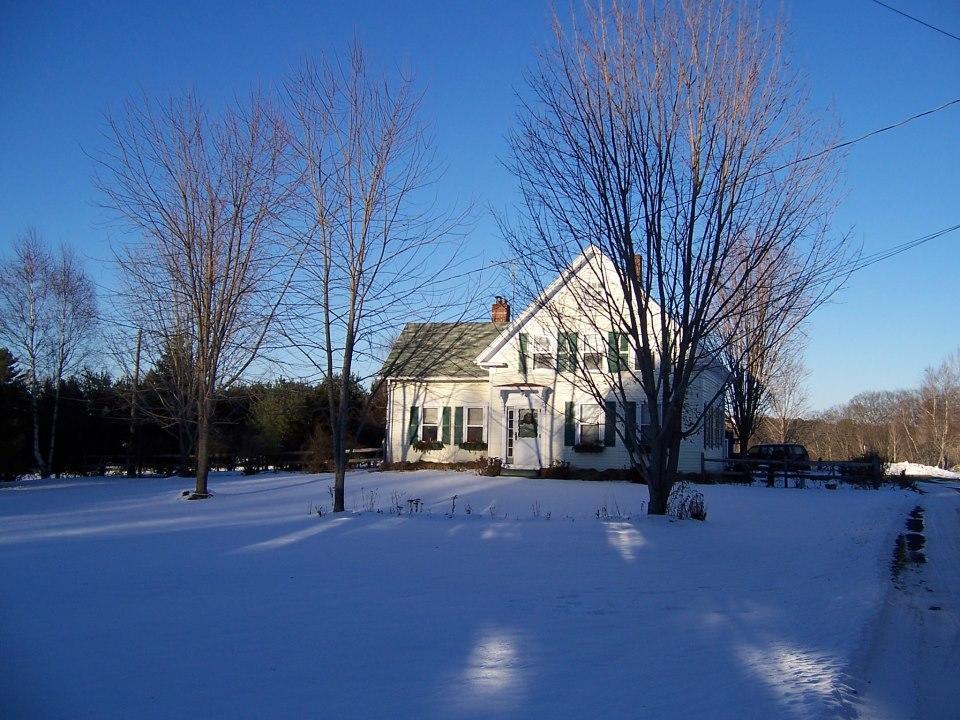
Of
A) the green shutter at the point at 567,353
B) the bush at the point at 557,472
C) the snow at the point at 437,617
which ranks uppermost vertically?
the green shutter at the point at 567,353

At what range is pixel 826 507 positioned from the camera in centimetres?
1725

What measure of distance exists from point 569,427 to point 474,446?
376 cm

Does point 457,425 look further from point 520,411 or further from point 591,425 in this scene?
point 591,425

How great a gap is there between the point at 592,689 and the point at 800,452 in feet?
88.5

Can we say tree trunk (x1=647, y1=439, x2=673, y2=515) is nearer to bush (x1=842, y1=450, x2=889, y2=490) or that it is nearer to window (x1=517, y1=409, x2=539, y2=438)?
window (x1=517, y1=409, x2=539, y2=438)

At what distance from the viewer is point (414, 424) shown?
93.3ft

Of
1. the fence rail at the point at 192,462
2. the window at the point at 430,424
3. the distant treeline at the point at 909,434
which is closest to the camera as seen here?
the window at the point at 430,424

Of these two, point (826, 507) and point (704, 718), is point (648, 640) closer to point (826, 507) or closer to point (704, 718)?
point (704, 718)

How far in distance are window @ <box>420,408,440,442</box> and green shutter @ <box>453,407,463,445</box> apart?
788 mm

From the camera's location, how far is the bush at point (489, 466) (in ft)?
81.6

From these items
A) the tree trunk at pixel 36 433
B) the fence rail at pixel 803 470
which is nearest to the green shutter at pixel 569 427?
the fence rail at pixel 803 470

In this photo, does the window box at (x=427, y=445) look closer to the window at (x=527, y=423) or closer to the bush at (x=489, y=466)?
the bush at (x=489, y=466)

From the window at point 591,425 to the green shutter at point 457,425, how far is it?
4.67 meters

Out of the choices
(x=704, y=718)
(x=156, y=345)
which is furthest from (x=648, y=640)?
(x=156, y=345)
